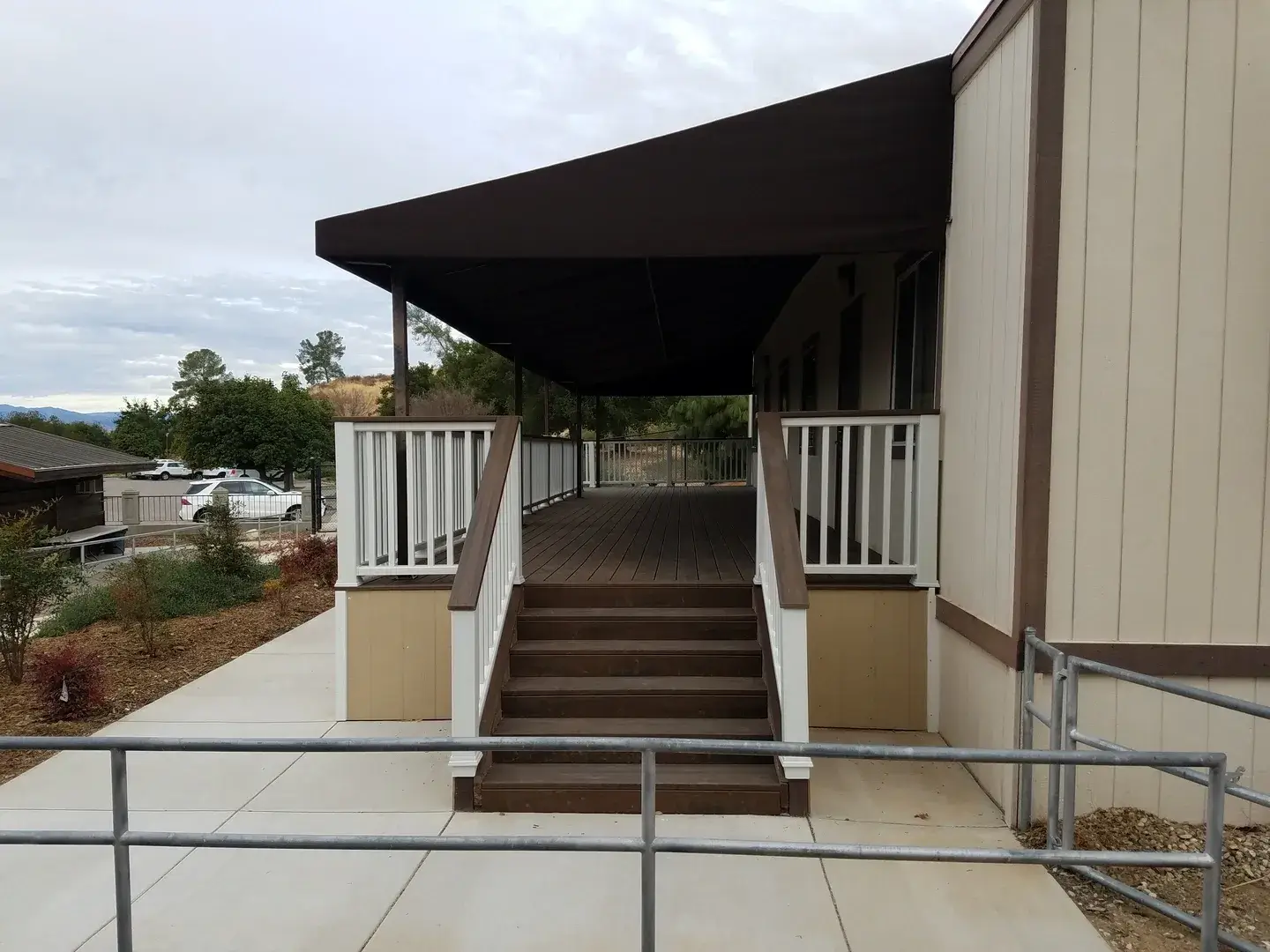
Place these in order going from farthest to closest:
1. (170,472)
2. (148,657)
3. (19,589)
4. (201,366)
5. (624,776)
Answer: (201,366) → (170,472) → (148,657) → (19,589) → (624,776)

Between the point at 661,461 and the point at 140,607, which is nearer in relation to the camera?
the point at 140,607

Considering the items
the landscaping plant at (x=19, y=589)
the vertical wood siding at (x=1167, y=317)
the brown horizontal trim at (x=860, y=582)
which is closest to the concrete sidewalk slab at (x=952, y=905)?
the vertical wood siding at (x=1167, y=317)

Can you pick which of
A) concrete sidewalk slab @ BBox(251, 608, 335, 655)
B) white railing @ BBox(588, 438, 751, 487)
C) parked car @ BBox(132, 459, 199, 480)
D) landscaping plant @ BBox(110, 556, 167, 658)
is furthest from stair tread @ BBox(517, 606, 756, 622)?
parked car @ BBox(132, 459, 199, 480)

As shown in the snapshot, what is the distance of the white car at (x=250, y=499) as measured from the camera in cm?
2322

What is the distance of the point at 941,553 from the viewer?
4527 millimetres

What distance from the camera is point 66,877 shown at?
122 inches

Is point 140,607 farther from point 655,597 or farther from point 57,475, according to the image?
point 57,475

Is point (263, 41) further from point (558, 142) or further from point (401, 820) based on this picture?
point (558, 142)

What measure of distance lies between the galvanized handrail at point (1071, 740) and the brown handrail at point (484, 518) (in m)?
2.45

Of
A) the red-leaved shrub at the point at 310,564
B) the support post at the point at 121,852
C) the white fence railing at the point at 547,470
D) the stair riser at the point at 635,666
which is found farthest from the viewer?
the red-leaved shrub at the point at 310,564

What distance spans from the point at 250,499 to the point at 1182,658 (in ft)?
85.2

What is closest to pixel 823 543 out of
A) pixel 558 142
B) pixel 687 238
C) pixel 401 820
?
pixel 687 238

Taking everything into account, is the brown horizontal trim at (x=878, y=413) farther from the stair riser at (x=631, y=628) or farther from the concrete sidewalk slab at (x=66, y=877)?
the concrete sidewalk slab at (x=66, y=877)

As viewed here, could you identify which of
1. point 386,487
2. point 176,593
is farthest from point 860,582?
point 176,593
